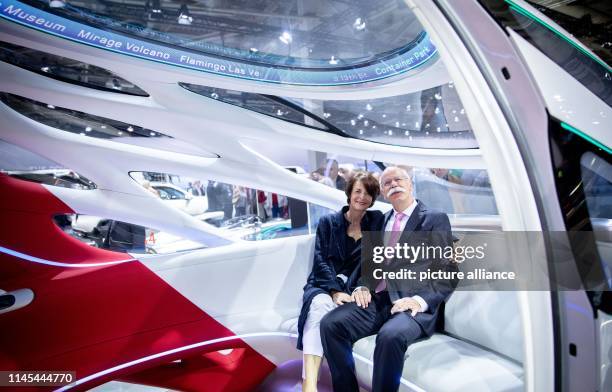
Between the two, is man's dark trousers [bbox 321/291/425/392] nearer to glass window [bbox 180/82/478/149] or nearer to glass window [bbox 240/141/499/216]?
glass window [bbox 180/82/478/149]

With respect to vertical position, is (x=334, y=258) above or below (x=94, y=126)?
below

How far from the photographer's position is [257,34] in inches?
214

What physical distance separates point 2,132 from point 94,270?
3.46 feet

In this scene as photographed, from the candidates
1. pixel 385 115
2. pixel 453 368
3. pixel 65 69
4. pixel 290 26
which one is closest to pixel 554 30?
pixel 453 368

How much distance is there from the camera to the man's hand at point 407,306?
76.2 inches

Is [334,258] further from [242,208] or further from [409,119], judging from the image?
[242,208]

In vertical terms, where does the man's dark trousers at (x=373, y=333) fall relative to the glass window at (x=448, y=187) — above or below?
below

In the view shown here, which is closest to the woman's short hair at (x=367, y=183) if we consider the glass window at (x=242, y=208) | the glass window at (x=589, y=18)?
the glass window at (x=242, y=208)

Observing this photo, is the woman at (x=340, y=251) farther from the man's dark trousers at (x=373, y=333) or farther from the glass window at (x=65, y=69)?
the glass window at (x=65, y=69)

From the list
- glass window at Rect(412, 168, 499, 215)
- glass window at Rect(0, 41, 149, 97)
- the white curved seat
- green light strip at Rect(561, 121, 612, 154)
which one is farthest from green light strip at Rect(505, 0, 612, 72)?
glass window at Rect(412, 168, 499, 215)

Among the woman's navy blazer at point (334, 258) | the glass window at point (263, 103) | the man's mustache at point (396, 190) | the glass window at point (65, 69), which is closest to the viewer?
the man's mustache at point (396, 190)

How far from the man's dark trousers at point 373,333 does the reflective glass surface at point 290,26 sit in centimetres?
259

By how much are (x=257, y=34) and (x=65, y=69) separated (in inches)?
121

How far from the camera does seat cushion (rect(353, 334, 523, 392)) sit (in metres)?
1.59
